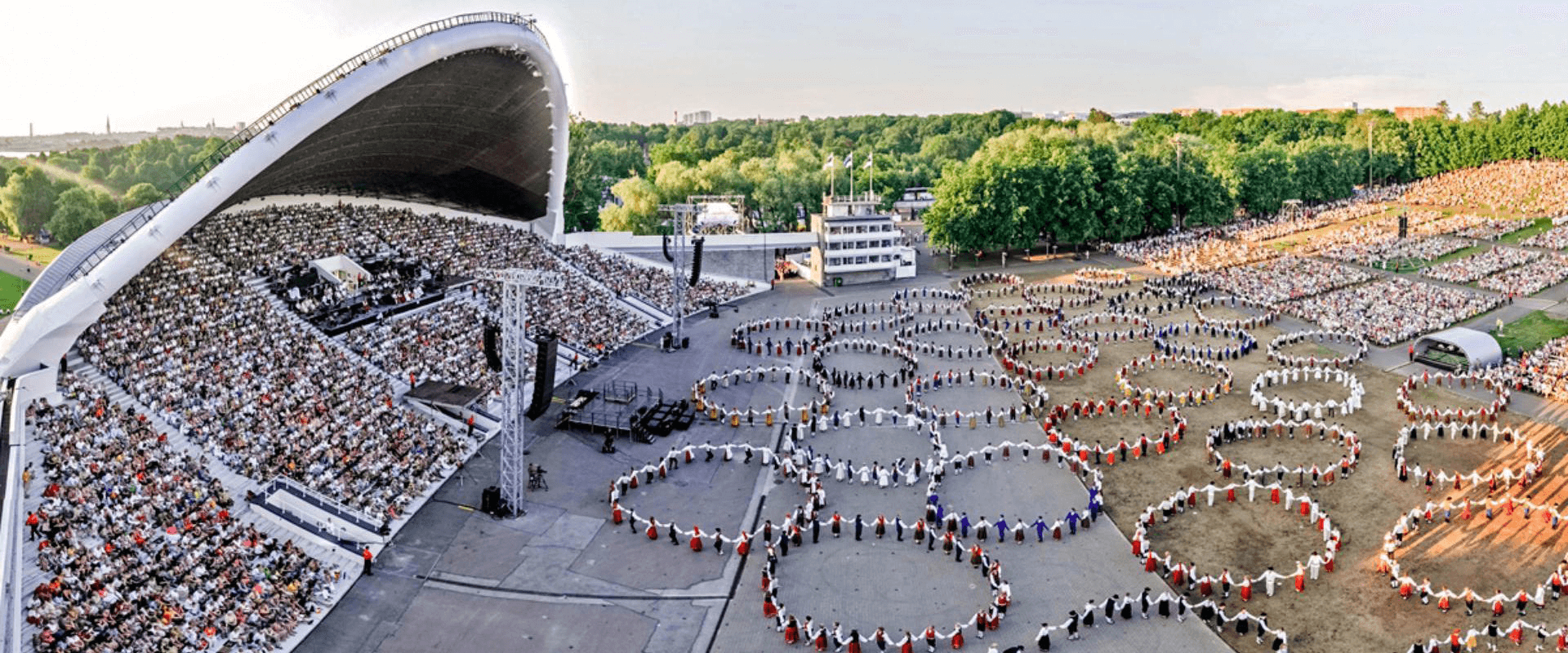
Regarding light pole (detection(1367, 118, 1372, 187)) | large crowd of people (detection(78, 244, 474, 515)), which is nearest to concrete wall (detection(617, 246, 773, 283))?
large crowd of people (detection(78, 244, 474, 515))

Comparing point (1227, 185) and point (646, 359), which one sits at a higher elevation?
point (1227, 185)

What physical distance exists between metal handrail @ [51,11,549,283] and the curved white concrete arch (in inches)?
9.5

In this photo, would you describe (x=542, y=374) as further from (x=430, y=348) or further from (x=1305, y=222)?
(x=1305, y=222)

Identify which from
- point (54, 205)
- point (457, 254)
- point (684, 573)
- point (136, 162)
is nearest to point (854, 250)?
point (457, 254)

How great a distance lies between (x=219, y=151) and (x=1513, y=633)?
35.7m

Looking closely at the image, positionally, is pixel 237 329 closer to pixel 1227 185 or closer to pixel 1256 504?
pixel 1256 504

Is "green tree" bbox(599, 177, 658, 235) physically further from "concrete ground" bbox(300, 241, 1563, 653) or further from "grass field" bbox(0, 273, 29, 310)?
"concrete ground" bbox(300, 241, 1563, 653)

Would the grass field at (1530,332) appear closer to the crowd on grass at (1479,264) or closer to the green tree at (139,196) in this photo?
the crowd on grass at (1479,264)

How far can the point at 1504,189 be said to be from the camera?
313 ft

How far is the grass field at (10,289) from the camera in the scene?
44781mm

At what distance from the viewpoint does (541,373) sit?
1087 inches

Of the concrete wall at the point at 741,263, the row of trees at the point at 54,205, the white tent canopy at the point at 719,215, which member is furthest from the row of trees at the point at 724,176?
the row of trees at the point at 54,205

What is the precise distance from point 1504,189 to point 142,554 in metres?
112

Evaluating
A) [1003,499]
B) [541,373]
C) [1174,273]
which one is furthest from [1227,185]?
[541,373]
